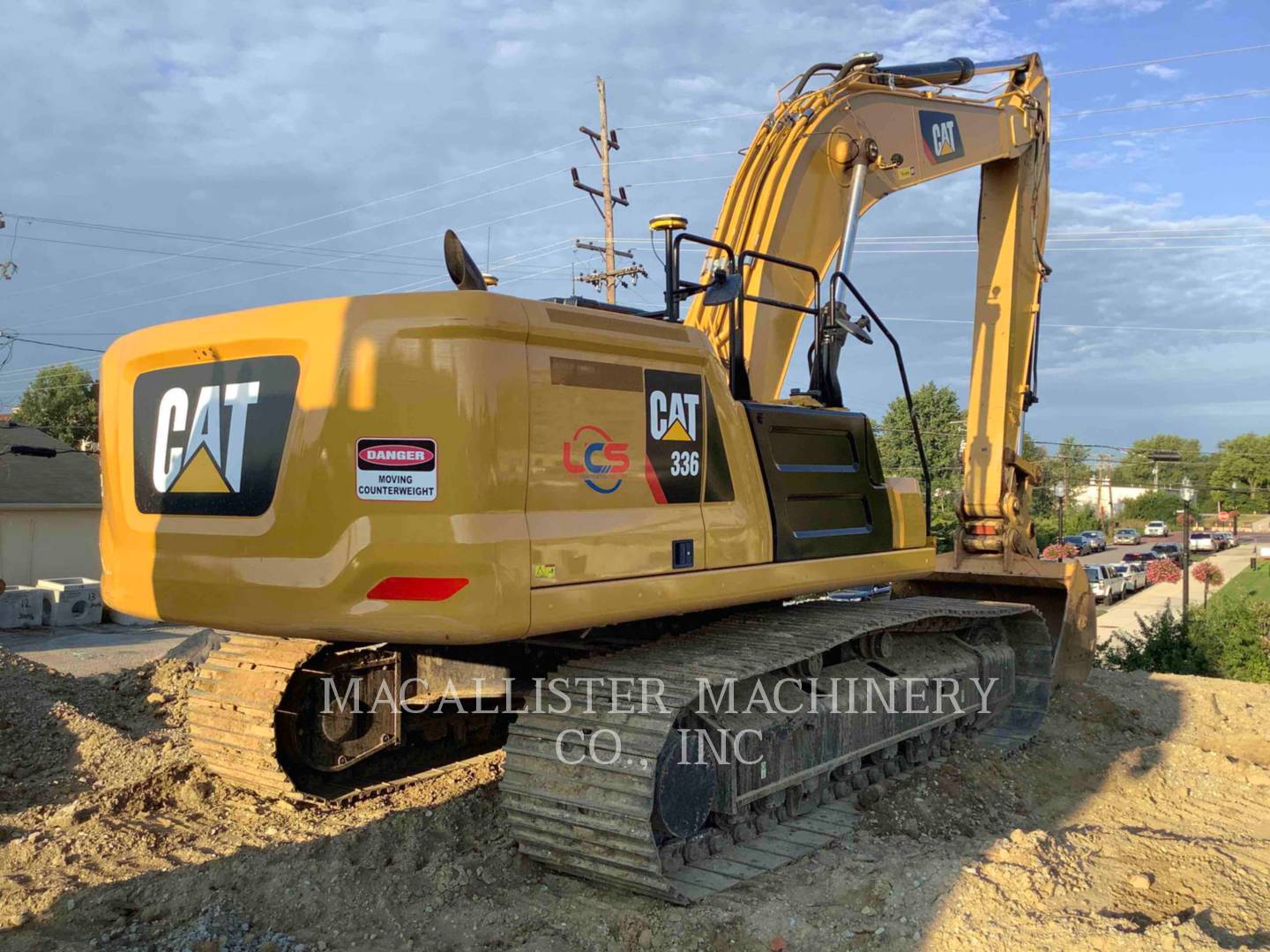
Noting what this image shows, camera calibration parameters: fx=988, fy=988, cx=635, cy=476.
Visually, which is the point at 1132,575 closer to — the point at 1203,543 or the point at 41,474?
the point at 1203,543

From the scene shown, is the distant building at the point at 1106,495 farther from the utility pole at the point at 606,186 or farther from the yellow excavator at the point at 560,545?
the yellow excavator at the point at 560,545

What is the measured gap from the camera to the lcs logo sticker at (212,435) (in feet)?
13.2

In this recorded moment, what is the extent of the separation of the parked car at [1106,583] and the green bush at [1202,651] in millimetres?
17971

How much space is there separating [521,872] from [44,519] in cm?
2466

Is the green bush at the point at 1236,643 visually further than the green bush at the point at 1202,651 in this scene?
Yes

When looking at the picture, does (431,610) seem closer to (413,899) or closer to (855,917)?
(413,899)

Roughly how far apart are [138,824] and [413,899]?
1928mm

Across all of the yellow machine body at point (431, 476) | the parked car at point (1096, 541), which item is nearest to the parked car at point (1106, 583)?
the parked car at point (1096, 541)

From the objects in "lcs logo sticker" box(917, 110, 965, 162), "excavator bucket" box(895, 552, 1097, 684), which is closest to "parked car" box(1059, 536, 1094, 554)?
"excavator bucket" box(895, 552, 1097, 684)

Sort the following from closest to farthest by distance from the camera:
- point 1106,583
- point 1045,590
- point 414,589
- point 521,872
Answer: point 414,589, point 521,872, point 1045,590, point 1106,583

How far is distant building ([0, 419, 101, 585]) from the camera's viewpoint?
24125mm

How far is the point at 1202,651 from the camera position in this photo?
51.0 ft

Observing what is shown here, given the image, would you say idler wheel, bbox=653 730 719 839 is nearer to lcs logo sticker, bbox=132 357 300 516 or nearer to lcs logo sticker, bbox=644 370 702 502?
lcs logo sticker, bbox=644 370 702 502

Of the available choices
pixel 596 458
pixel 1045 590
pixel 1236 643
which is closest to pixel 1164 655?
pixel 1236 643
